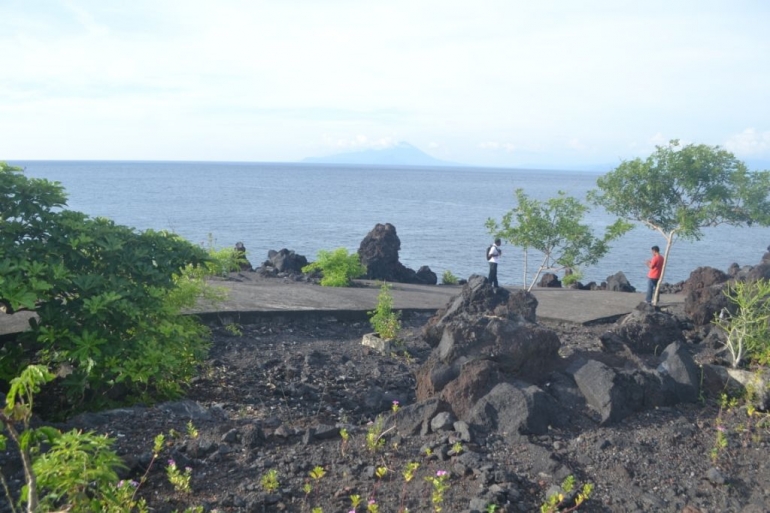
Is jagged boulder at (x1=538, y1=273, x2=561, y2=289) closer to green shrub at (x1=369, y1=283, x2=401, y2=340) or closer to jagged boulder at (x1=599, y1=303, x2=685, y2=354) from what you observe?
jagged boulder at (x1=599, y1=303, x2=685, y2=354)

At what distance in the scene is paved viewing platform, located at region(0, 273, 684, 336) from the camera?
1266 centimetres

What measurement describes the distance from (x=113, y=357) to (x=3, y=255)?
4.37ft

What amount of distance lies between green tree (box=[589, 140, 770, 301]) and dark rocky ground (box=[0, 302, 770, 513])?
1087 cm

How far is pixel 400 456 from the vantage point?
6137 mm

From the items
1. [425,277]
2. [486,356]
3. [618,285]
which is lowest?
[618,285]

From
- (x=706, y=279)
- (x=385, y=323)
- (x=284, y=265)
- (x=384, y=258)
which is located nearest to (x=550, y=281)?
(x=384, y=258)

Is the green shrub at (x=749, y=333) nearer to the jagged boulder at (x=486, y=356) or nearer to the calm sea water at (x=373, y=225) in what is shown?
the jagged boulder at (x=486, y=356)

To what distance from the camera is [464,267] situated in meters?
38.3

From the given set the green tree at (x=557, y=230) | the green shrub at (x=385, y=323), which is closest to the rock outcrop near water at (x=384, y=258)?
the green tree at (x=557, y=230)

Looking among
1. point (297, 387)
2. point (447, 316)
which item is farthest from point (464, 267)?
point (297, 387)

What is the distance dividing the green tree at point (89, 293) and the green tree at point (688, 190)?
1338cm

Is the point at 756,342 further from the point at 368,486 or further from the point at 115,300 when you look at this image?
the point at 115,300

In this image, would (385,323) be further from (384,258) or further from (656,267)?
(384,258)

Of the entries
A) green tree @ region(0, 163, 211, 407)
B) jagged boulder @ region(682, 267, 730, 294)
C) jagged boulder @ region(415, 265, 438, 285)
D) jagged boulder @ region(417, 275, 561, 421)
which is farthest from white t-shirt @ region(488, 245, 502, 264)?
green tree @ region(0, 163, 211, 407)
